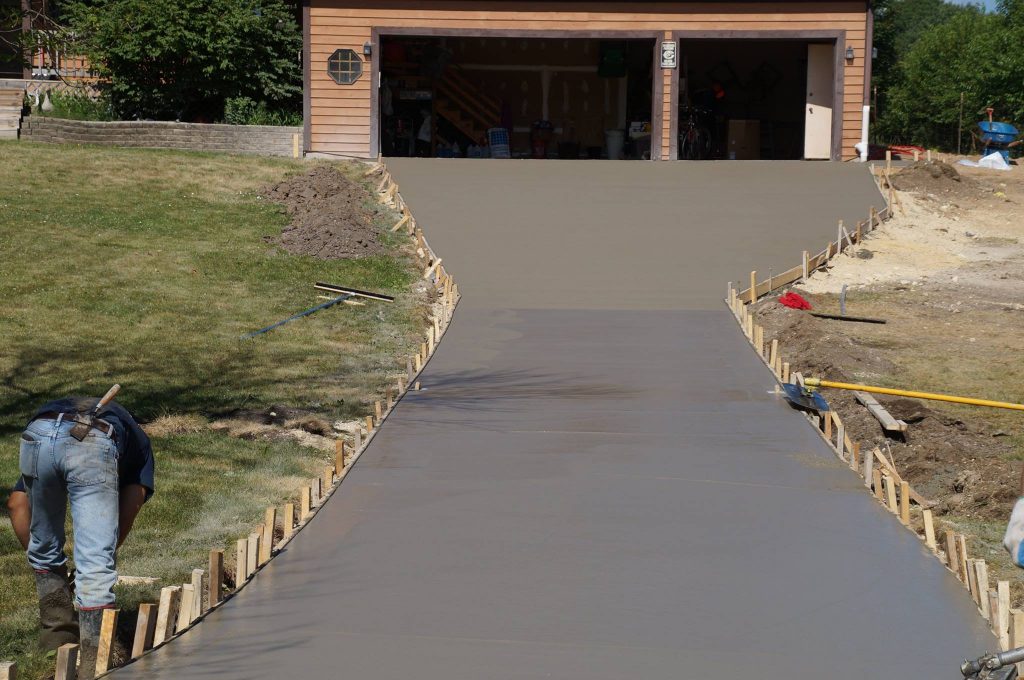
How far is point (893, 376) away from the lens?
14438mm

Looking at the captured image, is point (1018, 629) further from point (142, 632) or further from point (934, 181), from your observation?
point (934, 181)

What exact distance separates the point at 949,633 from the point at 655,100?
2169 cm

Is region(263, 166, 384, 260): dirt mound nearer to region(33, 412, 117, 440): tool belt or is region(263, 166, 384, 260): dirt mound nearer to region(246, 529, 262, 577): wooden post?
region(246, 529, 262, 577): wooden post

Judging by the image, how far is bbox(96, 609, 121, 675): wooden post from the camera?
5977 millimetres

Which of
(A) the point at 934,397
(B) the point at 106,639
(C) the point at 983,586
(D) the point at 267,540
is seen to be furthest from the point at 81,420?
(A) the point at 934,397

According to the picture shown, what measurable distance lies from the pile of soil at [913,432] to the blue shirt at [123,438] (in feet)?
20.9

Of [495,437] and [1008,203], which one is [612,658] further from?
[1008,203]

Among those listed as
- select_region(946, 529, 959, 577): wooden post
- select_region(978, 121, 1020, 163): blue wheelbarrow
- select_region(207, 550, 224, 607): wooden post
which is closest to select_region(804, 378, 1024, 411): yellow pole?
select_region(946, 529, 959, 577): wooden post

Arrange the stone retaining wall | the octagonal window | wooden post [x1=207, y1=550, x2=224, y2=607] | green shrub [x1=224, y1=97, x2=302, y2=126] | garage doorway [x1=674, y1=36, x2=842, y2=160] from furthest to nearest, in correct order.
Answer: garage doorway [x1=674, y1=36, x2=842, y2=160] < green shrub [x1=224, y1=97, x2=302, y2=126] < the octagonal window < the stone retaining wall < wooden post [x1=207, y1=550, x2=224, y2=607]

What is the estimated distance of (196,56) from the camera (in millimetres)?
27781

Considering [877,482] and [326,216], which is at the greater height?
[326,216]

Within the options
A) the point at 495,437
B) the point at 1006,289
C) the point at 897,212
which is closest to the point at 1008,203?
the point at 897,212

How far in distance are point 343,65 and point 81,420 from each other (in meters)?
22.4

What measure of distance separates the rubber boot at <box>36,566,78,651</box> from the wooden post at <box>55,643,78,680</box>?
2.57 feet
